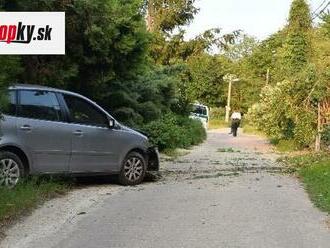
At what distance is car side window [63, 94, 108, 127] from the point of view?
38.5 feet

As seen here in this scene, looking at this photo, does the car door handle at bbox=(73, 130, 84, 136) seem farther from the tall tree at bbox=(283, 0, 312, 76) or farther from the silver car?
the tall tree at bbox=(283, 0, 312, 76)

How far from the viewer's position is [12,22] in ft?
35.2

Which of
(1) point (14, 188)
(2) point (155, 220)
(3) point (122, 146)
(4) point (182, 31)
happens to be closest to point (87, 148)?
(3) point (122, 146)

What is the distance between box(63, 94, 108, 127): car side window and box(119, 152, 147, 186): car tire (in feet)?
3.06

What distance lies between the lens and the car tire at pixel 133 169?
12.6m

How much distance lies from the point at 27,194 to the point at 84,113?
8.64 ft

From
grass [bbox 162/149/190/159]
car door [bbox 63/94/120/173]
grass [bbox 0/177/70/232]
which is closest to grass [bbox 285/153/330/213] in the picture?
grass [bbox 162/149/190/159]

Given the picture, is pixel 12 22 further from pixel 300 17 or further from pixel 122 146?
pixel 300 17

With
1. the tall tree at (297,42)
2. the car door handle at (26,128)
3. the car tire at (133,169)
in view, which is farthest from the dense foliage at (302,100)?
the car door handle at (26,128)

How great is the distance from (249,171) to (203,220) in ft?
24.3

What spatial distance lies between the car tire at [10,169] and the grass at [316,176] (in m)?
4.98

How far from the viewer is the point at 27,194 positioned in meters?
9.76

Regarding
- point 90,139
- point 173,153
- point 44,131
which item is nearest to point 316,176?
point 90,139

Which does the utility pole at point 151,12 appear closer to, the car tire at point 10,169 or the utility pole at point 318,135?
the utility pole at point 318,135
